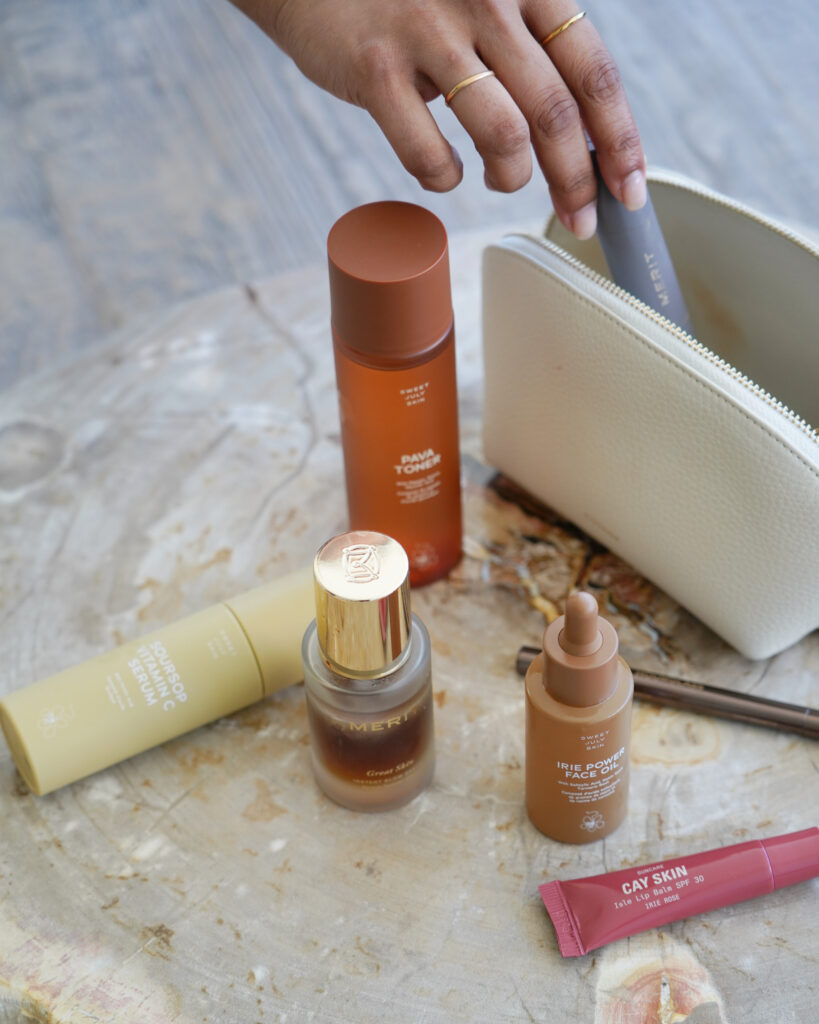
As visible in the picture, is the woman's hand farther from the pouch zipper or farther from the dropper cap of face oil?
the dropper cap of face oil

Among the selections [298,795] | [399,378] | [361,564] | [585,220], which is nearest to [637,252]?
[585,220]

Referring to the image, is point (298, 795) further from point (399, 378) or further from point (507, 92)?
point (507, 92)

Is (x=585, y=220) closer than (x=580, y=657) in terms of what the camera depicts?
No

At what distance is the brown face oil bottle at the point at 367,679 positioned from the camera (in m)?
0.55

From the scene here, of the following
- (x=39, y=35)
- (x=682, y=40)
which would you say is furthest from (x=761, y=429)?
(x=39, y=35)

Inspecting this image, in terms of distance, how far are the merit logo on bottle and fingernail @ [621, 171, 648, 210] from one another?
9.8 inches

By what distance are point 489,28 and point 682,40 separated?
36.1 inches

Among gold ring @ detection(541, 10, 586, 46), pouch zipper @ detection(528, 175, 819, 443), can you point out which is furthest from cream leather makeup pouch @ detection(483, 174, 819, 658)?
gold ring @ detection(541, 10, 586, 46)

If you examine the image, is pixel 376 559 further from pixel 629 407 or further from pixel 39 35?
pixel 39 35

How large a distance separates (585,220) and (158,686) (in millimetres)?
361

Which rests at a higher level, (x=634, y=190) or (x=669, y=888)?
(x=634, y=190)

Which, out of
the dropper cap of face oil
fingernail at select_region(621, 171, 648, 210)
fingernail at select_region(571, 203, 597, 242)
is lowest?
the dropper cap of face oil

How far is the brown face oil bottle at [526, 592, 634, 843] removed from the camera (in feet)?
1.79

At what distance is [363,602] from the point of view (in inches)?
21.2
